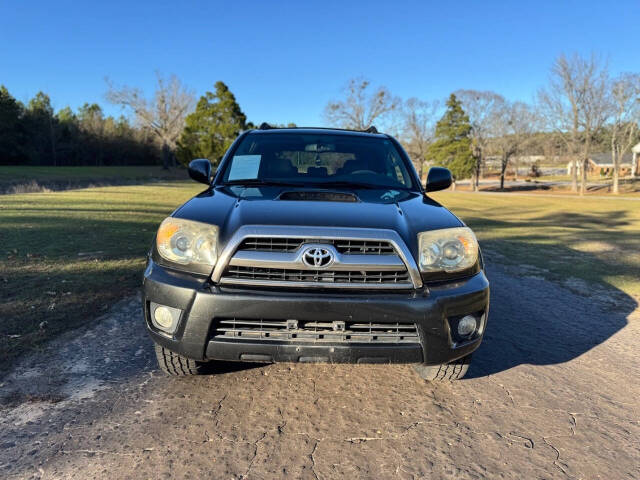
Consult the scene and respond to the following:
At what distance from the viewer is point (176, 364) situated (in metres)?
2.67

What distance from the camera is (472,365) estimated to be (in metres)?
3.15

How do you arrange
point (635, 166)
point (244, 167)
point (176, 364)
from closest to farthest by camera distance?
point (176, 364)
point (244, 167)
point (635, 166)

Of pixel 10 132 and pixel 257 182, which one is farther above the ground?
pixel 10 132

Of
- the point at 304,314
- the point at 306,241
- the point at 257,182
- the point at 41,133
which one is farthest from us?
the point at 41,133

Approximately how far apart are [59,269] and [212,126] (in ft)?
154

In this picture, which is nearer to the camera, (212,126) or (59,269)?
(59,269)

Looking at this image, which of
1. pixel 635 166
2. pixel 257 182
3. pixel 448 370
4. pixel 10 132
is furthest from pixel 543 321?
pixel 635 166

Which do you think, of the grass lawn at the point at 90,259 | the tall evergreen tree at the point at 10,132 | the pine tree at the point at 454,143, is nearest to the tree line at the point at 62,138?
the tall evergreen tree at the point at 10,132

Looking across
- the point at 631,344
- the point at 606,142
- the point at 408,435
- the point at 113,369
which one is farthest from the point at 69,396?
the point at 606,142

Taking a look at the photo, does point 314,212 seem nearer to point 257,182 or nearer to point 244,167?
point 257,182

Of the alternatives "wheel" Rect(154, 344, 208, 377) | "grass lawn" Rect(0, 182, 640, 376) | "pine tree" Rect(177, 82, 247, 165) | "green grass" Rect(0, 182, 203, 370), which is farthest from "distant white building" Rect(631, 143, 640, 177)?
"wheel" Rect(154, 344, 208, 377)

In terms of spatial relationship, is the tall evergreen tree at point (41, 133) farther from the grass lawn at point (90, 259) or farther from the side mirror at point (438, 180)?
the side mirror at point (438, 180)

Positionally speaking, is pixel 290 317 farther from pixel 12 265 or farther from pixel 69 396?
pixel 12 265

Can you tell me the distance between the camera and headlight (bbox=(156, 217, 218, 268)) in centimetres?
236
